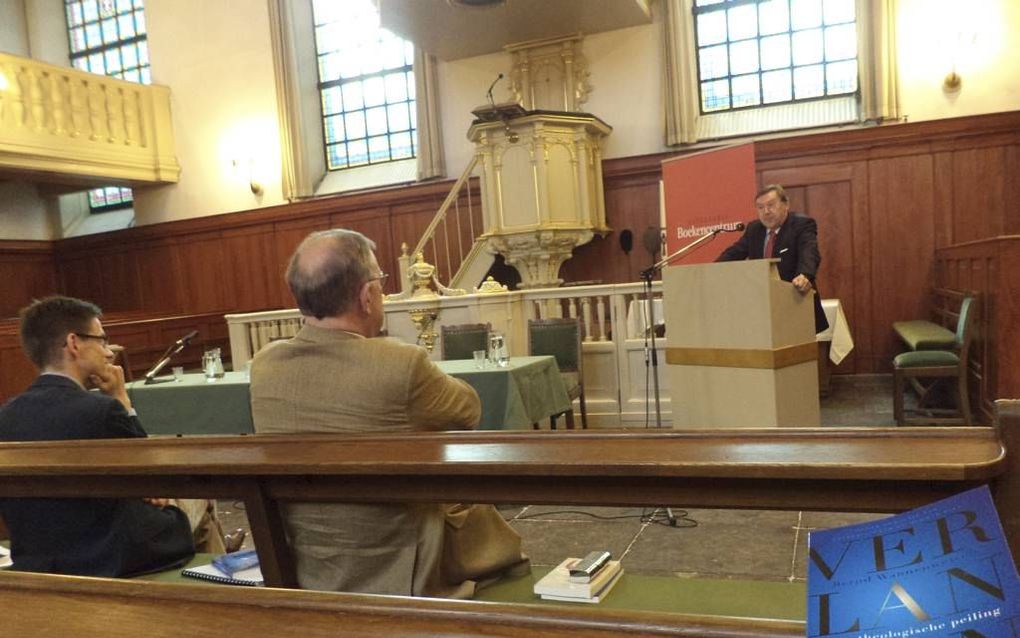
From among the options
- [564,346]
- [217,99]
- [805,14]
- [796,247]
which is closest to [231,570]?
[796,247]

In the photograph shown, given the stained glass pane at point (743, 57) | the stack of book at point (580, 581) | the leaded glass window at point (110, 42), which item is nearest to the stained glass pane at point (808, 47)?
the stained glass pane at point (743, 57)

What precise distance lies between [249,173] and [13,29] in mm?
4981

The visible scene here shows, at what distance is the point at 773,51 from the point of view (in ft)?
27.4

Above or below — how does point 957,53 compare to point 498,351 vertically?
above

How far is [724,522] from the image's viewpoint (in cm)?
365

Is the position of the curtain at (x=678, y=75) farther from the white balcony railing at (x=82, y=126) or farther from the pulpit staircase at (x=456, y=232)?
the white balcony railing at (x=82, y=126)

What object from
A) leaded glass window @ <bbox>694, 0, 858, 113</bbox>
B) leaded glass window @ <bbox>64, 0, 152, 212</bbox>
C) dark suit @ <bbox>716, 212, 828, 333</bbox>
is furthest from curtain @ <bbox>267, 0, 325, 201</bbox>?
dark suit @ <bbox>716, 212, 828, 333</bbox>

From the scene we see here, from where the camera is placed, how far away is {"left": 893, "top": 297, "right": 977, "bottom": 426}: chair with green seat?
15.8 ft

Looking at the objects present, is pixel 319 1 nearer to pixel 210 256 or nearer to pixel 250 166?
pixel 250 166

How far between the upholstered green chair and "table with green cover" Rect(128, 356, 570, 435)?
101 centimetres

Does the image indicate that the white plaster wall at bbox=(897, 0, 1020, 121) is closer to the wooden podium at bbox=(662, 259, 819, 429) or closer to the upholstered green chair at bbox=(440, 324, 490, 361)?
the wooden podium at bbox=(662, 259, 819, 429)

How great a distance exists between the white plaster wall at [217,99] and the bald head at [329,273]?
361 inches

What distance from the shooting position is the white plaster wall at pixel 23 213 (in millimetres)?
11438

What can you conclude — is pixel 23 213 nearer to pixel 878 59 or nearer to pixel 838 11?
pixel 838 11
